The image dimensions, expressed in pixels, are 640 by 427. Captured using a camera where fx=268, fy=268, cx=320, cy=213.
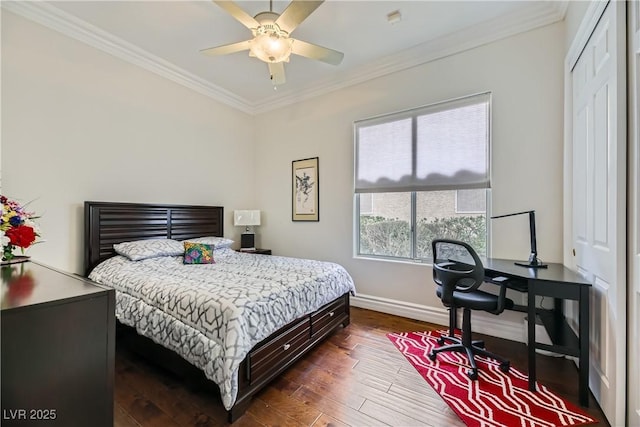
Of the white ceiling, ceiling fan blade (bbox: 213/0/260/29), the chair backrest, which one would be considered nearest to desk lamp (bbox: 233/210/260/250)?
the white ceiling

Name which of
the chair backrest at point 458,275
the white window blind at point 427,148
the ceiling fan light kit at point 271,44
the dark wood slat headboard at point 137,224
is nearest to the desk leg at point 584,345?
the chair backrest at point 458,275

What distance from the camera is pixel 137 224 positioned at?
3.16 m

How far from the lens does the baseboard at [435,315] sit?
2.62 m

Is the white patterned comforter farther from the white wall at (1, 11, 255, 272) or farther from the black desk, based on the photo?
the black desk

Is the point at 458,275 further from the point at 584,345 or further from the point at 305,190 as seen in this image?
the point at 305,190

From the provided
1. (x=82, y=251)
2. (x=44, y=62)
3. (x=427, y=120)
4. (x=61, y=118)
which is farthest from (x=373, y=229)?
(x=44, y=62)

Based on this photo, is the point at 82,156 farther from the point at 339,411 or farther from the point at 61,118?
the point at 339,411

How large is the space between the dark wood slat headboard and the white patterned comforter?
0.77ft

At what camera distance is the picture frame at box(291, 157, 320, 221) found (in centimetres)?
394

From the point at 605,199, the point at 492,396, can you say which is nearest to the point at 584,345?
the point at 492,396

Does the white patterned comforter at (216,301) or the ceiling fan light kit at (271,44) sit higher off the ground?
the ceiling fan light kit at (271,44)

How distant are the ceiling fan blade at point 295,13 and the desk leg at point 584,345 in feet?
8.67

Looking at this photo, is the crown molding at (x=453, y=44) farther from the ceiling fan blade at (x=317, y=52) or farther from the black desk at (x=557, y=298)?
the black desk at (x=557, y=298)

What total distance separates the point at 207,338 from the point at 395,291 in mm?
2304
